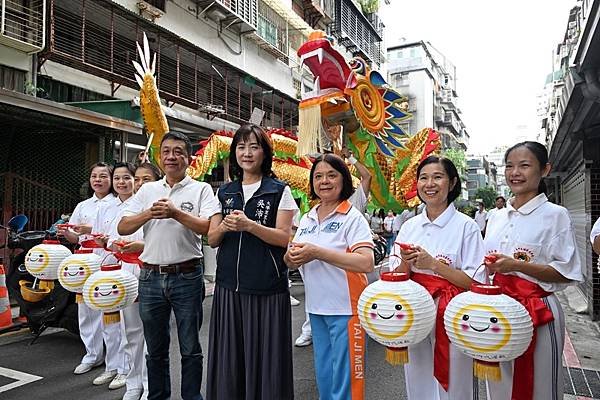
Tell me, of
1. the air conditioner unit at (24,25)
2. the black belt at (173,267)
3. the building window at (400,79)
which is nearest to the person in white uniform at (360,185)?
the black belt at (173,267)

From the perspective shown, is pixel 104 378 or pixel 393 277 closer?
pixel 393 277

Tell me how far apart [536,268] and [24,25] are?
8257mm

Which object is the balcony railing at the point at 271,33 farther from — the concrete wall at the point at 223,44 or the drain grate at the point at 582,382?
the drain grate at the point at 582,382

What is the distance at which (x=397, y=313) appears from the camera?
1929 millimetres

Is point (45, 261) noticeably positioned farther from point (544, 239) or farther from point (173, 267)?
point (544, 239)

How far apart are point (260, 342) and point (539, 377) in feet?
4.49

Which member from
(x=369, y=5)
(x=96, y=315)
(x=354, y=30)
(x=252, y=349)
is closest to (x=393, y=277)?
(x=252, y=349)

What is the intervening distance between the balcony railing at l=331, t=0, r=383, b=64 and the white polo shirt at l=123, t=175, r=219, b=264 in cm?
1723

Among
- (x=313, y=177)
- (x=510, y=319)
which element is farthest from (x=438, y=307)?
(x=313, y=177)

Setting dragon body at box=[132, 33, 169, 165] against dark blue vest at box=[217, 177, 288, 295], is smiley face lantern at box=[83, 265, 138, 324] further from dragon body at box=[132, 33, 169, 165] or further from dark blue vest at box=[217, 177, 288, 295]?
dragon body at box=[132, 33, 169, 165]

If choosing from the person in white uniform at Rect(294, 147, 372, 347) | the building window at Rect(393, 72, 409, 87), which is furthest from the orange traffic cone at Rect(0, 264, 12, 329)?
the building window at Rect(393, 72, 409, 87)

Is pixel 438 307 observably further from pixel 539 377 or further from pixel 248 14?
pixel 248 14

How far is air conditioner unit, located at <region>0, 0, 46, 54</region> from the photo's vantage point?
7.15 metres

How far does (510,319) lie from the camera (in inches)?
71.5
